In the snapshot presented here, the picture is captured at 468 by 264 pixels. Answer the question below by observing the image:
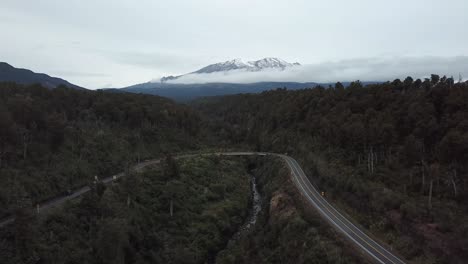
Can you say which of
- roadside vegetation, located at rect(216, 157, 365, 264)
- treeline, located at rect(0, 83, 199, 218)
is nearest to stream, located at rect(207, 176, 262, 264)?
roadside vegetation, located at rect(216, 157, 365, 264)

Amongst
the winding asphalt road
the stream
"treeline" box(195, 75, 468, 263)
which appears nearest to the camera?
the winding asphalt road

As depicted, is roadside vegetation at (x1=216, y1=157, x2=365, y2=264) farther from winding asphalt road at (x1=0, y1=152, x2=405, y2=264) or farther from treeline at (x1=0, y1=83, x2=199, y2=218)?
treeline at (x1=0, y1=83, x2=199, y2=218)

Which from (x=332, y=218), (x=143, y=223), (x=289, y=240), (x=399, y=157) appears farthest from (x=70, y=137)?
(x=399, y=157)

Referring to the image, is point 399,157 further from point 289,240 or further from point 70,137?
point 70,137

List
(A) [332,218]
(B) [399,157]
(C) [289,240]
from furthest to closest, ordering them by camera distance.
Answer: (B) [399,157] → (A) [332,218] → (C) [289,240]

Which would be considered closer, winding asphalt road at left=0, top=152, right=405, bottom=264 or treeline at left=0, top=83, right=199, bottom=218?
winding asphalt road at left=0, top=152, right=405, bottom=264

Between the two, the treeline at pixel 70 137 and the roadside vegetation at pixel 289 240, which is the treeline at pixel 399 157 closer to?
the roadside vegetation at pixel 289 240

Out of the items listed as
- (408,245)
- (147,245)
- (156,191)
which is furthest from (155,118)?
(408,245)
